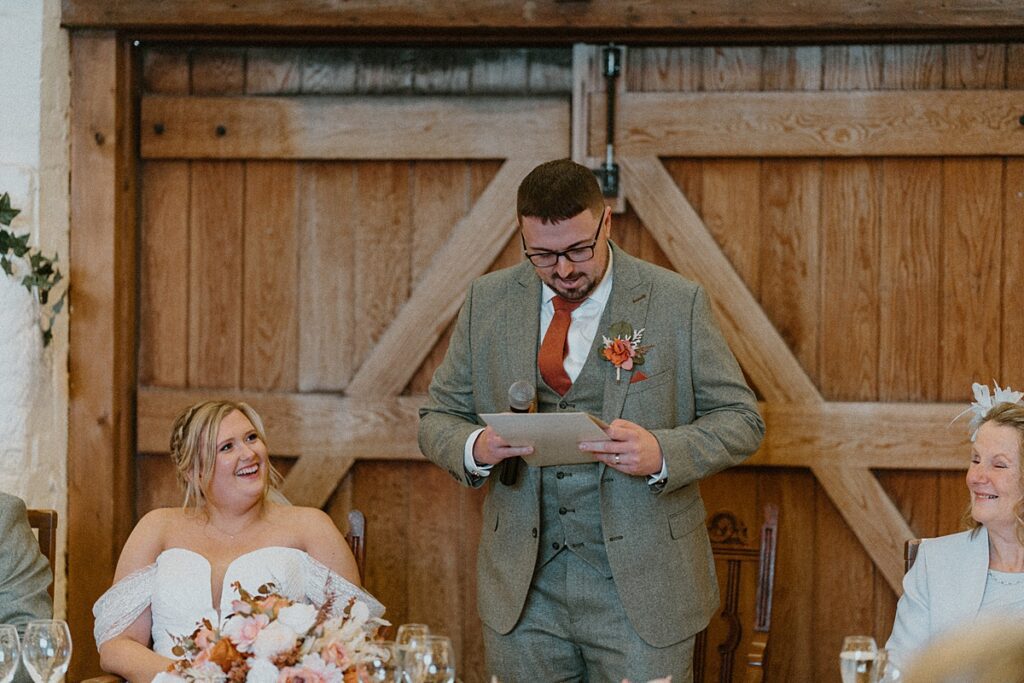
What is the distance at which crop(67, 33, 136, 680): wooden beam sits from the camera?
13.5 ft

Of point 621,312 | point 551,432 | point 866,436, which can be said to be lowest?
point 866,436

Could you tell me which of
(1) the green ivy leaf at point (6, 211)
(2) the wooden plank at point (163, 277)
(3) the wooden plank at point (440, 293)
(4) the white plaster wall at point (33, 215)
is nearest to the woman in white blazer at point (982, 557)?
(3) the wooden plank at point (440, 293)

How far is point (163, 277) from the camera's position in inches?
170

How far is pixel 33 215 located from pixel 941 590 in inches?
117

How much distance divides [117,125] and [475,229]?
1264 mm

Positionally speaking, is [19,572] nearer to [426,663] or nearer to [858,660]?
[426,663]

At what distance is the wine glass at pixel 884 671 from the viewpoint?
2.21 metres

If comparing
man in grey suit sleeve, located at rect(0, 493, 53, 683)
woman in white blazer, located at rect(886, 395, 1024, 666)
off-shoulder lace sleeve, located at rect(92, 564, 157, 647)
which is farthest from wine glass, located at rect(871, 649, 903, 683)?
man in grey suit sleeve, located at rect(0, 493, 53, 683)

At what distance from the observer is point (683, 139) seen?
13.3 feet

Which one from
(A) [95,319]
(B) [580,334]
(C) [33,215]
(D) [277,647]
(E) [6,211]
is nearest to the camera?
(D) [277,647]

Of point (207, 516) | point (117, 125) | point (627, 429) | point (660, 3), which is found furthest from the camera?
point (117, 125)

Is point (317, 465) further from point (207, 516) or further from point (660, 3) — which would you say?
point (660, 3)

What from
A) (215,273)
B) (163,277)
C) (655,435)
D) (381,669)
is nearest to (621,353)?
(655,435)

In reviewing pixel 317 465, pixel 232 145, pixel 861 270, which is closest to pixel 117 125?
pixel 232 145
